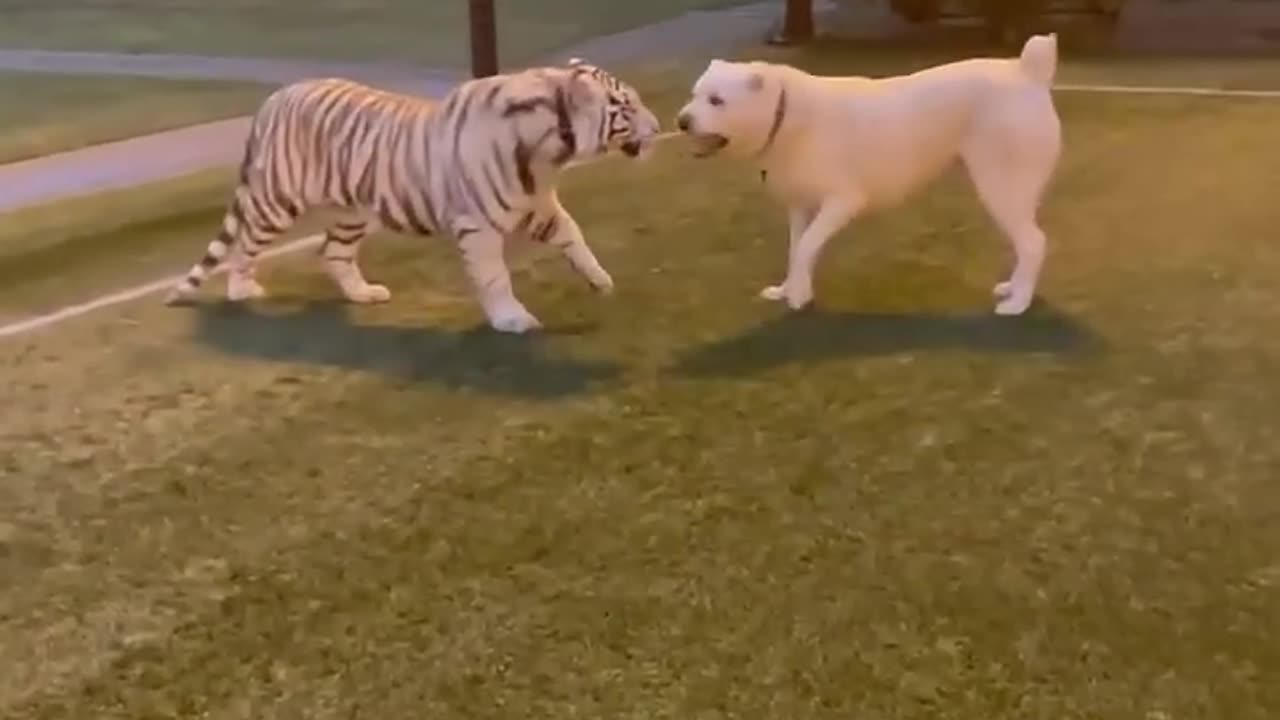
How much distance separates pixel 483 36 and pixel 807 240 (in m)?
1.75

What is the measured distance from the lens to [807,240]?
1992 mm

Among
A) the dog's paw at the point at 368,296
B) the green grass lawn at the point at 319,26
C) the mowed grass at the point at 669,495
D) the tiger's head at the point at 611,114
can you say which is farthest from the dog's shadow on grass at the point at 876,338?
the green grass lawn at the point at 319,26

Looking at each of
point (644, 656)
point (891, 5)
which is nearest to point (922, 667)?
point (644, 656)

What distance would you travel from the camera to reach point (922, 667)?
119 cm

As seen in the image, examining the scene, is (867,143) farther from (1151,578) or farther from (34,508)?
(34,508)

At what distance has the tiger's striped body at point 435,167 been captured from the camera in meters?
1.91

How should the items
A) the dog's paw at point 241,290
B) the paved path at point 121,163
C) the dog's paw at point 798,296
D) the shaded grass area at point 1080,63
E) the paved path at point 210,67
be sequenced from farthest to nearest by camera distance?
1. the paved path at point 210,67
2. the shaded grass area at point 1080,63
3. the paved path at point 121,163
4. the dog's paw at point 241,290
5. the dog's paw at point 798,296

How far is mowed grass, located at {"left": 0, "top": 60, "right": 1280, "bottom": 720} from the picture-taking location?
119 cm

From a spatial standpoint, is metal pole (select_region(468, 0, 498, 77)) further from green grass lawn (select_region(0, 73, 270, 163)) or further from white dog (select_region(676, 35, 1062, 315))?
white dog (select_region(676, 35, 1062, 315))

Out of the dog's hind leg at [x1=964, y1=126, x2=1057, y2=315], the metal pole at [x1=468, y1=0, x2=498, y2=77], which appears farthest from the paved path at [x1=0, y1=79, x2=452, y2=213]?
the dog's hind leg at [x1=964, y1=126, x2=1057, y2=315]

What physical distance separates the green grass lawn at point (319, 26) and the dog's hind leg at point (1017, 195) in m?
2.45

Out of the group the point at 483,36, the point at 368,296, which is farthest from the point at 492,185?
the point at 483,36

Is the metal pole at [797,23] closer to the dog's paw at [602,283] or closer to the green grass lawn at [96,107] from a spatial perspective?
the green grass lawn at [96,107]

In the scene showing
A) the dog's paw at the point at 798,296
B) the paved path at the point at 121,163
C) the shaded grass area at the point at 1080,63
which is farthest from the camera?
the shaded grass area at the point at 1080,63
